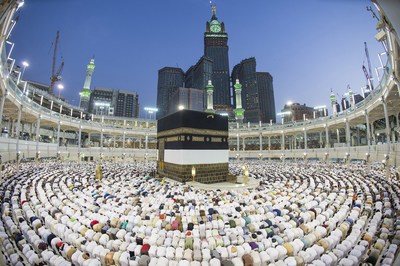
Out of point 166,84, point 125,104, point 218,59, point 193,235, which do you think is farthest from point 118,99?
point 193,235

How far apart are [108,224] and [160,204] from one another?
7.56 ft

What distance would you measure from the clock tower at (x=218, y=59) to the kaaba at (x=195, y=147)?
Result: 142m

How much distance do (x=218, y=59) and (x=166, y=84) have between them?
53.7 m

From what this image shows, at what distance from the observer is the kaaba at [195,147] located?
15961mm

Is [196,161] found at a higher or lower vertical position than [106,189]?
higher

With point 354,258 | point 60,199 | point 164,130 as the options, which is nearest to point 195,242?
point 354,258

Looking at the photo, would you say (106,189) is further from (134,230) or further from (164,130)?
(164,130)

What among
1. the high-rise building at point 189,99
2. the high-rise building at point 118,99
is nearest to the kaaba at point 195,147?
the high-rise building at point 189,99

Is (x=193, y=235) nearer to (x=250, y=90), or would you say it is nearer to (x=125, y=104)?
(x=250, y=90)

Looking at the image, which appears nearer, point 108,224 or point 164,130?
point 108,224

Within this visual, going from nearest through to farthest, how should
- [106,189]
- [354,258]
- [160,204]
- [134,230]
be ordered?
[354,258] → [134,230] → [160,204] → [106,189]

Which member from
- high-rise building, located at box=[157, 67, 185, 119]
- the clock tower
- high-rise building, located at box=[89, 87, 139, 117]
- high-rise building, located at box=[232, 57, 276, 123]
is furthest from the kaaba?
high-rise building, located at box=[157, 67, 185, 119]

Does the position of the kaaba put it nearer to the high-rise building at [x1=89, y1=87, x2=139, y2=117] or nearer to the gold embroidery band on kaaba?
the gold embroidery band on kaaba

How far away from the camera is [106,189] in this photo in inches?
439
